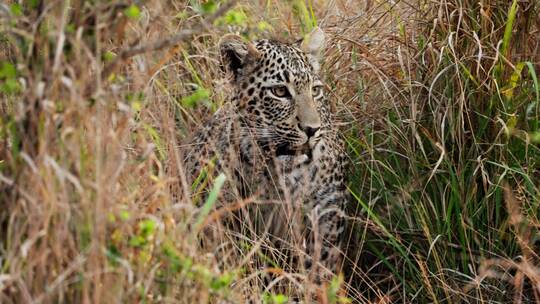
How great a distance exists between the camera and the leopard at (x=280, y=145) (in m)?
5.92

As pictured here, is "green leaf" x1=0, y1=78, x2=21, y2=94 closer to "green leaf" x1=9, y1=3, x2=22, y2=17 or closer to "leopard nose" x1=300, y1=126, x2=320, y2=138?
"green leaf" x1=9, y1=3, x2=22, y2=17

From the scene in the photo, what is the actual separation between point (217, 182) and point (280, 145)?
5.19 ft

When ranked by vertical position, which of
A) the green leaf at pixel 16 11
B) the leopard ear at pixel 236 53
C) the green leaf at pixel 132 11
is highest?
the green leaf at pixel 16 11

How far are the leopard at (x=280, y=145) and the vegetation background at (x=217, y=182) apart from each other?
209mm

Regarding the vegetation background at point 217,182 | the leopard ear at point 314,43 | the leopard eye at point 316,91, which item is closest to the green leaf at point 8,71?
the vegetation background at point 217,182

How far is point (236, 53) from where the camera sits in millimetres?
6059

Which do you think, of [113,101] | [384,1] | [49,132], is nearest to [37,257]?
[49,132]

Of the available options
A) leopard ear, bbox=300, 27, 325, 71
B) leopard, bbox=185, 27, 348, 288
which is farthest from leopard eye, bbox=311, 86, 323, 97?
leopard ear, bbox=300, 27, 325, 71

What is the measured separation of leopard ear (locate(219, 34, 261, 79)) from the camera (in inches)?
238

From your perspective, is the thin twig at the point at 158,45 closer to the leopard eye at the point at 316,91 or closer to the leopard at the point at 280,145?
the leopard at the point at 280,145

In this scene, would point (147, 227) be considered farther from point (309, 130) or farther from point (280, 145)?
point (280, 145)

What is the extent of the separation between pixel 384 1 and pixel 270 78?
1.30 m

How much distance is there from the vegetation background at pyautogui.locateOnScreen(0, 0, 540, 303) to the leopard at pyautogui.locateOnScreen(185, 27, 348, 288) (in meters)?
0.21

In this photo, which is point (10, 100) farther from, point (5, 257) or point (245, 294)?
point (245, 294)
